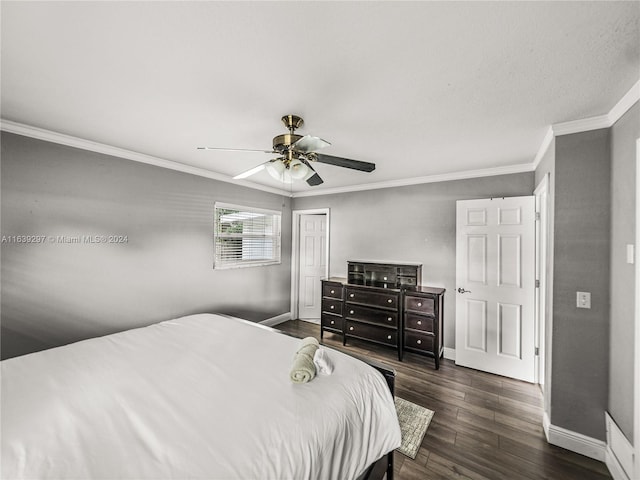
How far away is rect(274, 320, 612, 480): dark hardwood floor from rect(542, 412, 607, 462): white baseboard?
40mm

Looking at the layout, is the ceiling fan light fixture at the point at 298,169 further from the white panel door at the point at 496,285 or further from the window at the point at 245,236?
the white panel door at the point at 496,285

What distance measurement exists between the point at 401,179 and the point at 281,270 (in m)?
2.58

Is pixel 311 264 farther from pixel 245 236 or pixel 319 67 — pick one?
pixel 319 67

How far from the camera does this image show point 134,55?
1.33m

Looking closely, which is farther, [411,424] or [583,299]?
[411,424]

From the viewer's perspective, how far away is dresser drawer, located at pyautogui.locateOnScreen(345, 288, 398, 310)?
11.3 ft

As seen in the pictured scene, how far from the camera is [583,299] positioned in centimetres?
194

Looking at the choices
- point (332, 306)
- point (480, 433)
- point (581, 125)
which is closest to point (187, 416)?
point (480, 433)

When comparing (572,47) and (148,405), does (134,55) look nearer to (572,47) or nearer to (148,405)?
(148,405)

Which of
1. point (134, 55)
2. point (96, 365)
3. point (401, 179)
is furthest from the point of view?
point (401, 179)

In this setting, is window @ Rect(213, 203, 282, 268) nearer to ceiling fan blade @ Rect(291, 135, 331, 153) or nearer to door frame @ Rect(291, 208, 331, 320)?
door frame @ Rect(291, 208, 331, 320)

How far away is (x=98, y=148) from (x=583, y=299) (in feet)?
14.6

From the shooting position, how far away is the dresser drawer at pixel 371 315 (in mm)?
3436

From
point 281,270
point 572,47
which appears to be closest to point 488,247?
point 572,47
